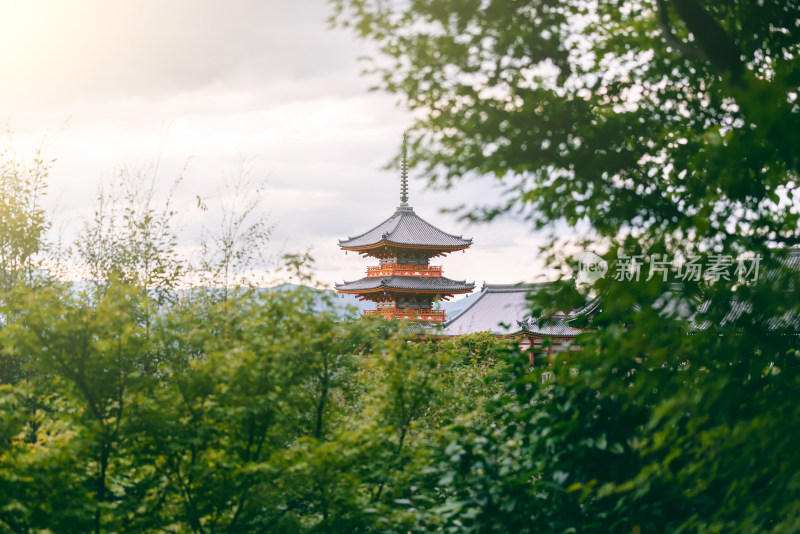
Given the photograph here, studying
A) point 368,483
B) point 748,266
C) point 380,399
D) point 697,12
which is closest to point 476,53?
point 697,12

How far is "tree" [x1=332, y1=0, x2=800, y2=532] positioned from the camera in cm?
302

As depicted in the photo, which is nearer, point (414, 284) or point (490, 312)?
point (414, 284)

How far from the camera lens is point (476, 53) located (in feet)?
11.3

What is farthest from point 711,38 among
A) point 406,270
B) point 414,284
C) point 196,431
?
point 406,270

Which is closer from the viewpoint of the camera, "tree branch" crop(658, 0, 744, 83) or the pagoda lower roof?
"tree branch" crop(658, 0, 744, 83)

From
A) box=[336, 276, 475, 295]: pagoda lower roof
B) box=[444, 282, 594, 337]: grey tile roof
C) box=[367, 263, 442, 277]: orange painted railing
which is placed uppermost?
box=[367, 263, 442, 277]: orange painted railing

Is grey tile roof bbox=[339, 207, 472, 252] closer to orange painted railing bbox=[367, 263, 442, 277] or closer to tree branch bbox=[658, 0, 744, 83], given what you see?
orange painted railing bbox=[367, 263, 442, 277]

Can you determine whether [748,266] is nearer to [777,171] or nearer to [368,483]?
[777,171]

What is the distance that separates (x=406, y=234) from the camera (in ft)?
89.8

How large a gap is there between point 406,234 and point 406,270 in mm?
1593

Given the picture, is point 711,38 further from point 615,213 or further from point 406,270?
point 406,270

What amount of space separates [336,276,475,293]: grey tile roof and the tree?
2193 centimetres

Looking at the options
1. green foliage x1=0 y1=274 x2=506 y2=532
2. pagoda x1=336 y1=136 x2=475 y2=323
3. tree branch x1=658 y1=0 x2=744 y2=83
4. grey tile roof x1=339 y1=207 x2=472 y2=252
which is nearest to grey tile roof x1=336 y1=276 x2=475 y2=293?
pagoda x1=336 y1=136 x2=475 y2=323

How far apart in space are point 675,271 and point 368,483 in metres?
2.31
